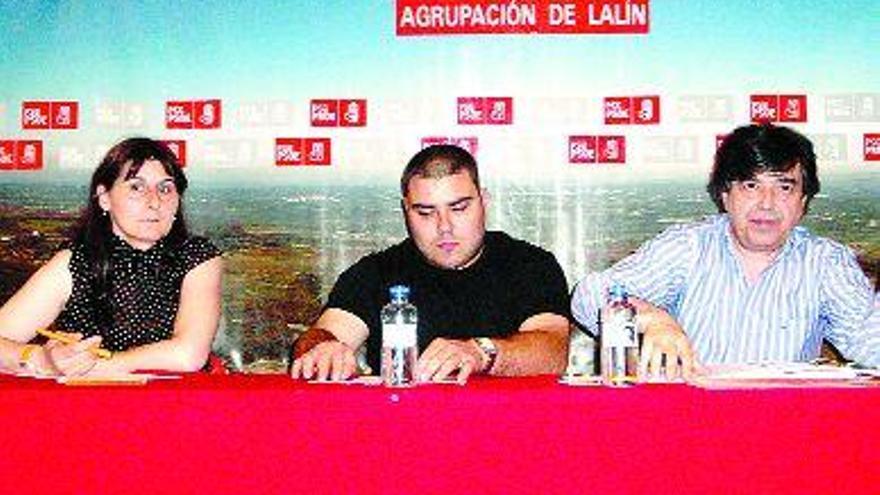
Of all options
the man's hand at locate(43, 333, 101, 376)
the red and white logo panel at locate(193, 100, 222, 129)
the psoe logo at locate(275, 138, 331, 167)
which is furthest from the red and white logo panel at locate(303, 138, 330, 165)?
the man's hand at locate(43, 333, 101, 376)

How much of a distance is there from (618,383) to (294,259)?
1960 millimetres

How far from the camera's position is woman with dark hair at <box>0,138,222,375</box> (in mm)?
2178

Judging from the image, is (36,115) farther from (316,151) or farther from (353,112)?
(353,112)

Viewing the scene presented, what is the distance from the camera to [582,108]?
3283 mm

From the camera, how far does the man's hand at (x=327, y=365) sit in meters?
1.62

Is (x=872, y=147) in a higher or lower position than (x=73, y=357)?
higher

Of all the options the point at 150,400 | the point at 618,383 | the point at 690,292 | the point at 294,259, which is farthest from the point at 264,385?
the point at 294,259

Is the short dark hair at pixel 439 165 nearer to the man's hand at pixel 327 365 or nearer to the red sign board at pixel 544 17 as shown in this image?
the man's hand at pixel 327 365

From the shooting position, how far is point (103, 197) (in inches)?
93.7

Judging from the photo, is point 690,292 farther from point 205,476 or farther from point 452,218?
point 205,476

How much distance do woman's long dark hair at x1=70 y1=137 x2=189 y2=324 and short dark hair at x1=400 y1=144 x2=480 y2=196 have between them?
54 cm

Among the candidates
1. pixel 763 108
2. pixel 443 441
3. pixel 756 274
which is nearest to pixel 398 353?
pixel 443 441

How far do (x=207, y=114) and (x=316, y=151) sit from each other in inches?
14.8

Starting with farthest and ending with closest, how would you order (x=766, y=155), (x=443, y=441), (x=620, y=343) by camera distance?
(x=766, y=155) → (x=620, y=343) → (x=443, y=441)
